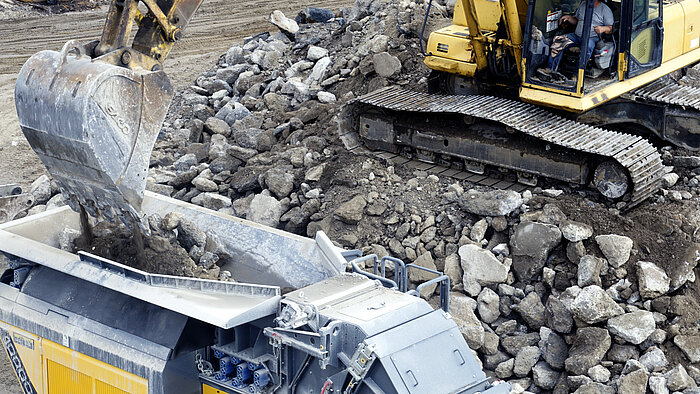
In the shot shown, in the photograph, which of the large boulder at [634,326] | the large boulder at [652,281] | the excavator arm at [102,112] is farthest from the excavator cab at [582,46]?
the excavator arm at [102,112]

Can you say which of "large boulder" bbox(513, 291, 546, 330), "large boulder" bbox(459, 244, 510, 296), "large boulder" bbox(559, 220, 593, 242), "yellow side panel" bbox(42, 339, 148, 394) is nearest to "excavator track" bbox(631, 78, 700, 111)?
"large boulder" bbox(559, 220, 593, 242)

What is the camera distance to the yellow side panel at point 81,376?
555cm

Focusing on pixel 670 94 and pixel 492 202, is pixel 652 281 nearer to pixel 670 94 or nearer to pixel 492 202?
pixel 492 202

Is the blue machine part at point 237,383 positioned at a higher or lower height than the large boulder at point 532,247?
higher

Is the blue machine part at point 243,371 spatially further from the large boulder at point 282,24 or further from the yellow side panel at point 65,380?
the large boulder at point 282,24

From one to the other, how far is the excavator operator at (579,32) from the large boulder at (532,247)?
1.96 metres

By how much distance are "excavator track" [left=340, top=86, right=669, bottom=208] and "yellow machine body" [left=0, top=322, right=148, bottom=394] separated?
4.48m

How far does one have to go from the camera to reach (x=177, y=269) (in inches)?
253

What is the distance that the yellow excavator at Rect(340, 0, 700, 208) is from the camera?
338 inches

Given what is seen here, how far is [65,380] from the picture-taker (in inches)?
236

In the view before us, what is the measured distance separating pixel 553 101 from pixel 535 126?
375 millimetres

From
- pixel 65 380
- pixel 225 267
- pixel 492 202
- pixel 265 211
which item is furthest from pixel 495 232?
pixel 65 380

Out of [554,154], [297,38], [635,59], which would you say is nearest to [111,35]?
[554,154]

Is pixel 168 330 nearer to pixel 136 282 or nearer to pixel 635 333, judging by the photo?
pixel 136 282
